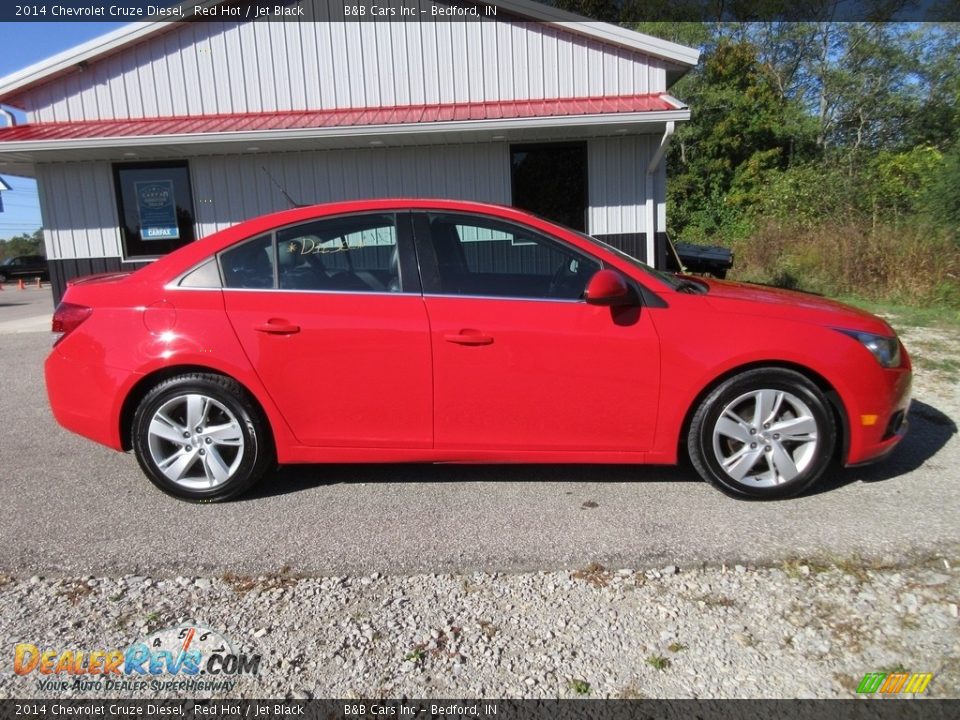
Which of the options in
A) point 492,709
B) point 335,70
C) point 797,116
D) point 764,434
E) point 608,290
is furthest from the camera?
point 797,116

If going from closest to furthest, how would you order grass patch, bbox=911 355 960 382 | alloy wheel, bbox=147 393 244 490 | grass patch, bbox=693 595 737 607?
grass patch, bbox=693 595 737 607 < alloy wheel, bbox=147 393 244 490 < grass patch, bbox=911 355 960 382

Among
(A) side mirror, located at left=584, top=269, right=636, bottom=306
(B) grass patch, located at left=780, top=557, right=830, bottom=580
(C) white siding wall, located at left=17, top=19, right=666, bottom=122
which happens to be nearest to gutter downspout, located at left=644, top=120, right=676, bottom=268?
(C) white siding wall, located at left=17, top=19, right=666, bottom=122

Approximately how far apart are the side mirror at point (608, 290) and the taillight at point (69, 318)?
9.10ft

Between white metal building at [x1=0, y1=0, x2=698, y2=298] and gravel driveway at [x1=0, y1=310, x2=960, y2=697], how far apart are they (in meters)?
6.45

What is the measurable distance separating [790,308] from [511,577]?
207cm

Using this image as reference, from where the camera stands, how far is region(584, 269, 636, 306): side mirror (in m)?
3.37

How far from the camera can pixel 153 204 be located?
9969 millimetres

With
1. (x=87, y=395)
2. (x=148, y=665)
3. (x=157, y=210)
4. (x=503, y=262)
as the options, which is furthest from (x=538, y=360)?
(x=157, y=210)

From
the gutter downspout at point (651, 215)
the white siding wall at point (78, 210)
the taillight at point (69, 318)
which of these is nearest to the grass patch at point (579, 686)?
→ the taillight at point (69, 318)

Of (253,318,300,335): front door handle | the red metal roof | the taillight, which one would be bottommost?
(253,318,300,335): front door handle

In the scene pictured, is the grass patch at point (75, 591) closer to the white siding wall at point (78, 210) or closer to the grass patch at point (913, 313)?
the white siding wall at point (78, 210)

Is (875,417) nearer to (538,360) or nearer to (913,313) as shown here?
(538,360)

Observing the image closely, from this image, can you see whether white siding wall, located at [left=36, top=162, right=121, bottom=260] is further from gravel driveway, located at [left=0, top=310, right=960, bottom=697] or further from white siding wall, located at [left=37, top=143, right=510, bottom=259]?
gravel driveway, located at [left=0, top=310, right=960, bottom=697]

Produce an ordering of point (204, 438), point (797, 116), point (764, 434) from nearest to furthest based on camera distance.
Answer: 1. point (764, 434)
2. point (204, 438)
3. point (797, 116)
